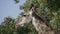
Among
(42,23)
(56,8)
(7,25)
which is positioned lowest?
(7,25)

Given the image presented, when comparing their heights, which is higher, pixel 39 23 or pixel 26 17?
pixel 26 17

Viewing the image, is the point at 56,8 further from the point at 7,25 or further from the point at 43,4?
the point at 7,25

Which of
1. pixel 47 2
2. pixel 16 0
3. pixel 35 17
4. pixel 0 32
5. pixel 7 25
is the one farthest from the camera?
pixel 7 25

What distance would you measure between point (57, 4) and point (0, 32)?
11630 millimetres

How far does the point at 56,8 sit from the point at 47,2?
75 cm

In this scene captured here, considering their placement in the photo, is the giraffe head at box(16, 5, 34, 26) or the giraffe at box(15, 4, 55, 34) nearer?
the giraffe at box(15, 4, 55, 34)

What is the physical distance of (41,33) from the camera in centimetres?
474

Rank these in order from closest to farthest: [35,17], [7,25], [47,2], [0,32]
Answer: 1. [35,17]
2. [47,2]
3. [0,32]
4. [7,25]

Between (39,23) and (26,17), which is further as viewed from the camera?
(26,17)

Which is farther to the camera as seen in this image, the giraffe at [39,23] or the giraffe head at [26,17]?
the giraffe head at [26,17]

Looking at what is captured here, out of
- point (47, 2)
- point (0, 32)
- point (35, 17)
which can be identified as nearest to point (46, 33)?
point (35, 17)

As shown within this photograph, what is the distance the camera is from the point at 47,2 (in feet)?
31.9

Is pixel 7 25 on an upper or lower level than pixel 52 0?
lower

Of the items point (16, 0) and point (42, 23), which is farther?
point (16, 0)
